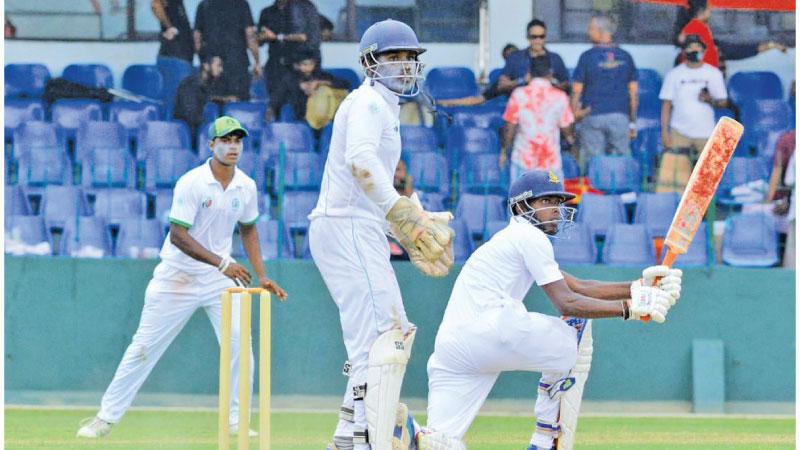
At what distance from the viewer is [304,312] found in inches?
453

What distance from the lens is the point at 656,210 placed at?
12508 mm

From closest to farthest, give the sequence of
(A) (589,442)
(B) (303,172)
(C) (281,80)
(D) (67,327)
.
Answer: (A) (589,442), (D) (67,327), (B) (303,172), (C) (281,80)

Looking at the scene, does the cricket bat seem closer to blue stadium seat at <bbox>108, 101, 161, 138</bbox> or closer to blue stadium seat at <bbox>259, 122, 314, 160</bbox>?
blue stadium seat at <bbox>259, 122, 314, 160</bbox>

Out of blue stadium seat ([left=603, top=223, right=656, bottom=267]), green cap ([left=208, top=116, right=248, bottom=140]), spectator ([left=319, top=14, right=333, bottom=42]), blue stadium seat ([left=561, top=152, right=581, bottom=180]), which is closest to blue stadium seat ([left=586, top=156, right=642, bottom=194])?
blue stadium seat ([left=561, top=152, right=581, bottom=180])

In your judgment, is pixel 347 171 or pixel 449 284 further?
pixel 449 284

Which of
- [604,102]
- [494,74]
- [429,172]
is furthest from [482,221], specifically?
[494,74]

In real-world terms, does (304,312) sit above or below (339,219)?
below

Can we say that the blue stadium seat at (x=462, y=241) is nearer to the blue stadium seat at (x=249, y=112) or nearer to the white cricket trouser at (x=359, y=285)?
the blue stadium seat at (x=249, y=112)

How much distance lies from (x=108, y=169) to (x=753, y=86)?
233 inches

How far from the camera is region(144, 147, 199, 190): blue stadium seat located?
12.9 meters

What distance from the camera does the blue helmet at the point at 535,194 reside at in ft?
23.7

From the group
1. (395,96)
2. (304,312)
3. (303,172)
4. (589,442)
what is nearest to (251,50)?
(303,172)

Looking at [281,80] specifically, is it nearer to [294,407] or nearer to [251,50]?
[251,50]

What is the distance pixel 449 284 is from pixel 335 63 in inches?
142
